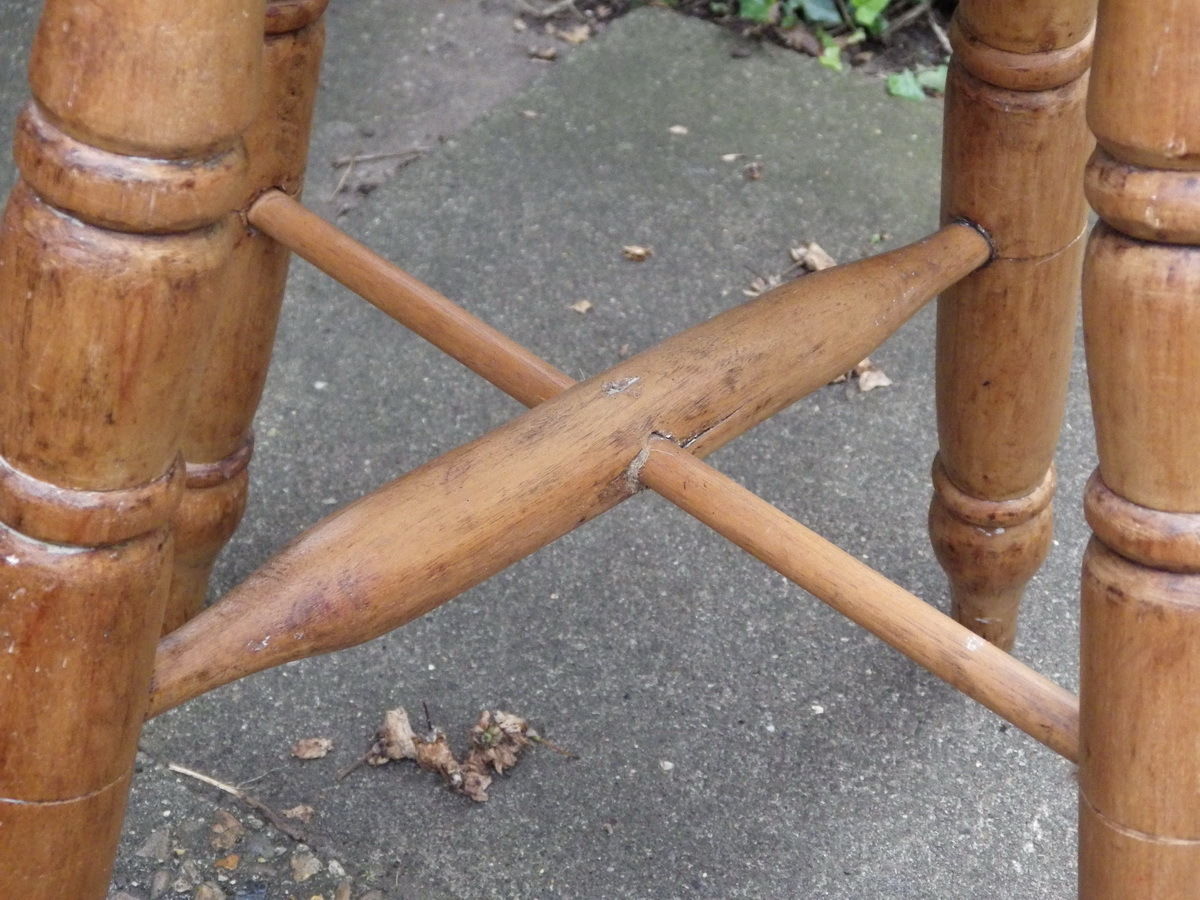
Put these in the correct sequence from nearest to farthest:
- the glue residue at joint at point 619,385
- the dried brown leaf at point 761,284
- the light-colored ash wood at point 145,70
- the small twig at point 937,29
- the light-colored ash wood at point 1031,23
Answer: the light-colored ash wood at point 145,70 < the glue residue at joint at point 619,385 < the light-colored ash wood at point 1031,23 < the dried brown leaf at point 761,284 < the small twig at point 937,29

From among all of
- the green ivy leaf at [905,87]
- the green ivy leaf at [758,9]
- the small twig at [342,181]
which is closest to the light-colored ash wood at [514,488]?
the small twig at [342,181]

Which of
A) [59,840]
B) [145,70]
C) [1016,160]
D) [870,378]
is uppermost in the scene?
[145,70]

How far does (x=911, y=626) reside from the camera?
2.48 ft

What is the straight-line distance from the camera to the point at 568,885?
105 centimetres

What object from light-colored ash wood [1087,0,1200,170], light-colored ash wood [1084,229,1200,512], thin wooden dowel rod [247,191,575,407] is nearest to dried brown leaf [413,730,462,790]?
thin wooden dowel rod [247,191,575,407]

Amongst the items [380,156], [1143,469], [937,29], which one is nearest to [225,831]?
[1143,469]

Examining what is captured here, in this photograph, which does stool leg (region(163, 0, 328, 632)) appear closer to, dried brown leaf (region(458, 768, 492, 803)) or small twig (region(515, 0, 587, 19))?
dried brown leaf (region(458, 768, 492, 803))

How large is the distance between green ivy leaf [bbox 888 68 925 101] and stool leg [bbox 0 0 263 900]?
4.71ft

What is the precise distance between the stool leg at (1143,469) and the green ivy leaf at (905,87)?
1309 mm

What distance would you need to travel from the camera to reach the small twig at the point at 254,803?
3.52 feet

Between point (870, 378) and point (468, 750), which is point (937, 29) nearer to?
point (870, 378)

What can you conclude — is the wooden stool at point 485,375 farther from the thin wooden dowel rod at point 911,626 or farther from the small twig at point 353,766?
the small twig at point 353,766

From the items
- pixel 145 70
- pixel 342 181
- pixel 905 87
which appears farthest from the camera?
pixel 905 87

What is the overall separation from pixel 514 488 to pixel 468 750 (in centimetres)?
43
